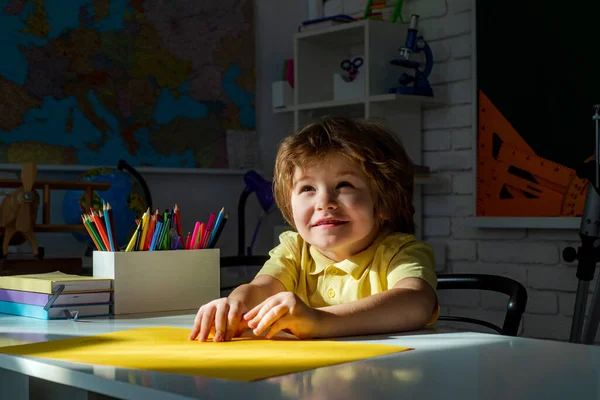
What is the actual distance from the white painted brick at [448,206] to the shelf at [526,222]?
0.06 metres

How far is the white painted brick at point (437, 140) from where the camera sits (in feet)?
10.4

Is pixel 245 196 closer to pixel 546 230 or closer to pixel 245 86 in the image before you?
pixel 245 86

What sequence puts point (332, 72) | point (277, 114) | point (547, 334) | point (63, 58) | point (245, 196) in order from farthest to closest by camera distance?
1. point (277, 114)
2. point (332, 72)
3. point (245, 196)
4. point (63, 58)
5. point (547, 334)

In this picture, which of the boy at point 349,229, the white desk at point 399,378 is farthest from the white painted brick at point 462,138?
the white desk at point 399,378

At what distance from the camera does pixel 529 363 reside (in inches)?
32.8

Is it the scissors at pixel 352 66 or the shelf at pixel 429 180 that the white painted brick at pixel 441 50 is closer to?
the scissors at pixel 352 66

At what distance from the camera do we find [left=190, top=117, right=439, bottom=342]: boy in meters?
1.19

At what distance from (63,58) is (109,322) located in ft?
6.66

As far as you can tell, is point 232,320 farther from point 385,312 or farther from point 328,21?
point 328,21

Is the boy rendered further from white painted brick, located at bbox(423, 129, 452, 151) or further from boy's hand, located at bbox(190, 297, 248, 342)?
white painted brick, located at bbox(423, 129, 452, 151)

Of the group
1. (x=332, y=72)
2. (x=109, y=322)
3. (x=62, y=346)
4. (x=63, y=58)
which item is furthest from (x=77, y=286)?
(x=332, y=72)

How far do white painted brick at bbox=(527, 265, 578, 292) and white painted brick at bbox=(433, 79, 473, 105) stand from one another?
0.65 m

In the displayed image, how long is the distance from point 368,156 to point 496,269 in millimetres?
1901

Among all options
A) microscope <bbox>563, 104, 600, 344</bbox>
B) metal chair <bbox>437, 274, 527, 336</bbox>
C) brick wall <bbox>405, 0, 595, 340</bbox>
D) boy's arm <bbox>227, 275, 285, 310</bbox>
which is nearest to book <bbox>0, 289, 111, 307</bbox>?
boy's arm <bbox>227, 275, 285, 310</bbox>
